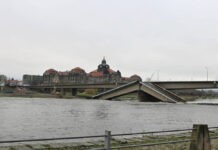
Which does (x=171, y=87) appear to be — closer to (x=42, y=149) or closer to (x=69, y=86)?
(x=69, y=86)

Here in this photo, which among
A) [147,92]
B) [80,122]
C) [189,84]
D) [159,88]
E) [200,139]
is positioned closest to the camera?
[200,139]

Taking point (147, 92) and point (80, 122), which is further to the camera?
point (147, 92)

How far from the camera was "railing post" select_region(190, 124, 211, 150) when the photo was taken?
37.6 ft

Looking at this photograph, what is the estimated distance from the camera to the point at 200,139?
11477 mm

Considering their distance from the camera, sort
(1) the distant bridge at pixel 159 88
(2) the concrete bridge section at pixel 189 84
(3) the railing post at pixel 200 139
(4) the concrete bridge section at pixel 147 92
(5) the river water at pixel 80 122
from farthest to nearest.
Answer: (4) the concrete bridge section at pixel 147 92
(1) the distant bridge at pixel 159 88
(2) the concrete bridge section at pixel 189 84
(5) the river water at pixel 80 122
(3) the railing post at pixel 200 139

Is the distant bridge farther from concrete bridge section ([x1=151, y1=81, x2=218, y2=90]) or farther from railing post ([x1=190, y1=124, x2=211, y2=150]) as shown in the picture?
railing post ([x1=190, y1=124, x2=211, y2=150])

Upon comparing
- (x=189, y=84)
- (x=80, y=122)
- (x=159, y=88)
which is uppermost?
(x=189, y=84)

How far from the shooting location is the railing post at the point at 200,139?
37.6ft

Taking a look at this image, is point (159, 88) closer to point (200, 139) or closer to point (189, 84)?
point (189, 84)

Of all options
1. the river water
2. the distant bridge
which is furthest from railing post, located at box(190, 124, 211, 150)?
the distant bridge

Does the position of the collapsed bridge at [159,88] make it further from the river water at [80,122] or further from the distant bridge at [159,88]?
the river water at [80,122]

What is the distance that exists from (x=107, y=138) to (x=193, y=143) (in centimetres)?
493

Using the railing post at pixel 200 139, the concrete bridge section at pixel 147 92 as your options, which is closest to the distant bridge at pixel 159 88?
the concrete bridge section at pixel 147 92

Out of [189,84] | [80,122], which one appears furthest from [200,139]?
[189,84]
